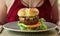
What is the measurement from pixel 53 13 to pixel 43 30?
59 cm

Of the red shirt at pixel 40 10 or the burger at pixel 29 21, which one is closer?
the burger at pixel 29 21

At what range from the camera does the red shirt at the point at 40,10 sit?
1.32 metres

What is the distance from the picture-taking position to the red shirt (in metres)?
1.32

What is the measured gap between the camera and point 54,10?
141cm

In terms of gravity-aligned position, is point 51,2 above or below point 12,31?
above

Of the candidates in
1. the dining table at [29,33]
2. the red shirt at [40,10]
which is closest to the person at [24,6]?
the red shirt at [40,10]

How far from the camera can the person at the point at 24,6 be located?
1322 mm

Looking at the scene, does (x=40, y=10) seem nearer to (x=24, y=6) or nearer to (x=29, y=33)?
(x=24, y=6)

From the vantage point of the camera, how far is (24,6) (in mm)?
1326

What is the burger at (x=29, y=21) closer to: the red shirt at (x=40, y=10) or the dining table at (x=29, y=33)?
the dining table at (x=29, y=33)

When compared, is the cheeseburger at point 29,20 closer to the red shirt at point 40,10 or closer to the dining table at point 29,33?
the dining table at point 29,33


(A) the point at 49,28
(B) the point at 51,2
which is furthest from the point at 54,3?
(A) the point at 49,28

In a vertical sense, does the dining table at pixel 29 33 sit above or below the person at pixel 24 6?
below

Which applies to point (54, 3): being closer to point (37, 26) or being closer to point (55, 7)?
point (55, 7)
